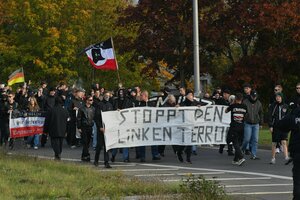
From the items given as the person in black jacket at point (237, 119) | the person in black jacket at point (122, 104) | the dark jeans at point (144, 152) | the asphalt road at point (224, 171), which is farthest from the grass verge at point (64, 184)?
the person in black jacket at point (237, 119)

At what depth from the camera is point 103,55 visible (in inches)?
1009

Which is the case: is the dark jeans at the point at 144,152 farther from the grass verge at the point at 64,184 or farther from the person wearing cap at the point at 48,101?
the person wearing cap at the point at 48,101

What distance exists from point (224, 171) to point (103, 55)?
38.2ft

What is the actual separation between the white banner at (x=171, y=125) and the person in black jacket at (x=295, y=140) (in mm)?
8566

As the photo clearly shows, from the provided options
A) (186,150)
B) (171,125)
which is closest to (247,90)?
(171,125)

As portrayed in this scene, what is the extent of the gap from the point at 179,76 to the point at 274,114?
1833 centimetres

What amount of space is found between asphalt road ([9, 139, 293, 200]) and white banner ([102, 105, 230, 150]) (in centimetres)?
55

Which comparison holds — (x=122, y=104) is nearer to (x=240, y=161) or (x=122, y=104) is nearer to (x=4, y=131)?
(x=4, y=131)

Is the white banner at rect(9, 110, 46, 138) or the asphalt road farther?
the white banner at rect(9, 110, 46, 138)

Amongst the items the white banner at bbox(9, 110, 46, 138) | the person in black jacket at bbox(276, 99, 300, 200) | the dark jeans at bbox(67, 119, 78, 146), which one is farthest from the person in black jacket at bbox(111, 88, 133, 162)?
the person in black jacket at bbox(276, 99, 300, 200)

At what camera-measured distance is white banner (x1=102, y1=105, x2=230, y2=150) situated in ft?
56.7

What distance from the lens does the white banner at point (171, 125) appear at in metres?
17.3

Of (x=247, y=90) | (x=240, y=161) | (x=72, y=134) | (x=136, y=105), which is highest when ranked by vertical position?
(x=247, y=90)

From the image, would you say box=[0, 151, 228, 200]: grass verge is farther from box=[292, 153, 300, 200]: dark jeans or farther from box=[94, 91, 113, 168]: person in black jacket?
box=[94, 91, 113, 168]: person in black jacket
